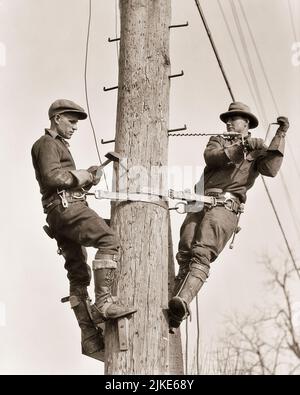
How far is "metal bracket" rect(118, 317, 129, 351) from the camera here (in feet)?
15.4

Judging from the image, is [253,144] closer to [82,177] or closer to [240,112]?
[240,112]

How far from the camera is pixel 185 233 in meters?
5.89

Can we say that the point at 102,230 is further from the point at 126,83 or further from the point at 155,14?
the point at 155,14

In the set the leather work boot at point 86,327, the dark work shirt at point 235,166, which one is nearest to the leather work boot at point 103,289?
the leather work boot at point 86,327

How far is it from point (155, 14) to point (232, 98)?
5.66ft

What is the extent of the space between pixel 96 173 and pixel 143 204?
1.92 ft

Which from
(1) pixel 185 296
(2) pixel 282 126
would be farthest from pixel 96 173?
(2) pixel 282 126

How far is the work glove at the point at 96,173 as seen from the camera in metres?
5.45

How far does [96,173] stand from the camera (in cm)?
547

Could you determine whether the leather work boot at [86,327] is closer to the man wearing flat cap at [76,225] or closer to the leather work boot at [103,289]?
the man wearing flat cap at [76,225]

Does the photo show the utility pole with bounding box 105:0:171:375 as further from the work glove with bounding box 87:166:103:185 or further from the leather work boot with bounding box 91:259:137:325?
Result: the work glove with bounding box 87:166:103:185

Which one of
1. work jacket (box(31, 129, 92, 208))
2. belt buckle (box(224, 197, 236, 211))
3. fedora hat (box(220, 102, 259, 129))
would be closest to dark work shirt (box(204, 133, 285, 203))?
belt buckle (box(224, 197, 236, 211))

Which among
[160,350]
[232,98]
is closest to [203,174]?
[232,98]
